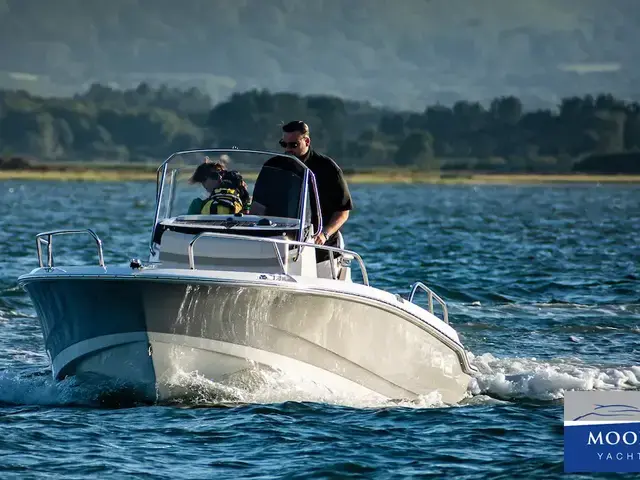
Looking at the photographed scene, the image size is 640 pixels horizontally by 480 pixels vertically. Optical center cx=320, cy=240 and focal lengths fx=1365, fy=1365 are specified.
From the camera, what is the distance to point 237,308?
34.0 ft

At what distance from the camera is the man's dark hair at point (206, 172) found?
11578mm

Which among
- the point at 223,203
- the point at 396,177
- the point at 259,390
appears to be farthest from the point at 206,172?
→ the point at 396,177

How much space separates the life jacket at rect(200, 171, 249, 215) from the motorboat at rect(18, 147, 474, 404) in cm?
11

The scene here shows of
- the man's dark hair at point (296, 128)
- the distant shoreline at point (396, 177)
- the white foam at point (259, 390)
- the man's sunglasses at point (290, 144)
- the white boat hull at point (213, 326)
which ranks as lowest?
the distant shoreline at point (396, 177)

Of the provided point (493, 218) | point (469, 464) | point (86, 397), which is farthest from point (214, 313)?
point (493, 218)

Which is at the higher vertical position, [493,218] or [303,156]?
[303,156]

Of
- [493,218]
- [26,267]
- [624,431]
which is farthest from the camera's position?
[493,218]

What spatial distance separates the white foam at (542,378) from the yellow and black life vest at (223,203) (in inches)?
113

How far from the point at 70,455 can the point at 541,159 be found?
187 metres

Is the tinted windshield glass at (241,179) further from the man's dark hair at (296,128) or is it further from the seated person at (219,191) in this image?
the man's dark hair at (296,128)

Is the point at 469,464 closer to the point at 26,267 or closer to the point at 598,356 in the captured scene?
the point at 598,356

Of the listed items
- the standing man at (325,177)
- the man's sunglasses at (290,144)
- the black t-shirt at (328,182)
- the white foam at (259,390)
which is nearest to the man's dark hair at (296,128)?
the standing man at (325,177)

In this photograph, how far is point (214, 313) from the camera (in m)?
10.3

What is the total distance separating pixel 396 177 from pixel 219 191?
16058 centimetres
